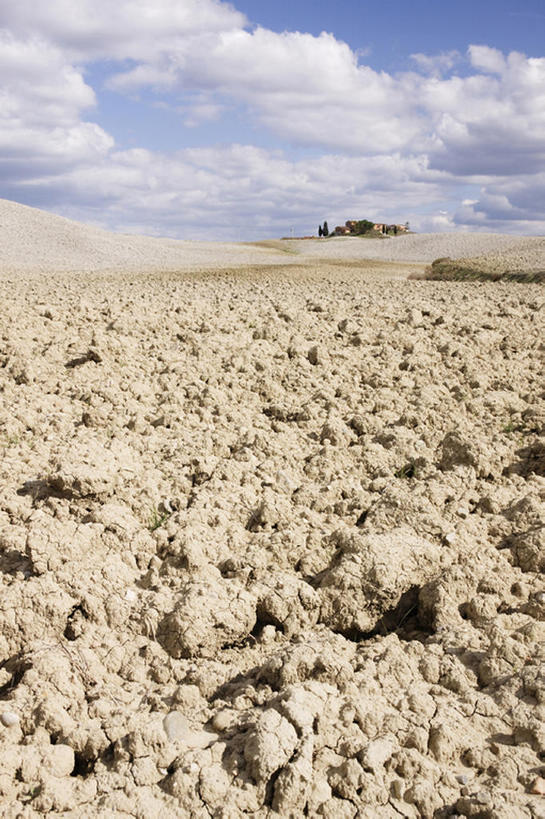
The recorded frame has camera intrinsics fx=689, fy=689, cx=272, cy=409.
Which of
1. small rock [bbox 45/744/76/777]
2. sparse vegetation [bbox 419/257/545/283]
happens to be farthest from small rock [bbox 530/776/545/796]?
sparse vegetation [bbox 419/257/545/283]

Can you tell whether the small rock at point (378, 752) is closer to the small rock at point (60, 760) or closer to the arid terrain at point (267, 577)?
the arid terrain at point (267, 577)

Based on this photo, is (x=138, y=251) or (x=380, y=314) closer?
(x=380, y=314)

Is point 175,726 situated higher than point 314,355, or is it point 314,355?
point 314,355

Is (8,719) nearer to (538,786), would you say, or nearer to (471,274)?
(538,786)

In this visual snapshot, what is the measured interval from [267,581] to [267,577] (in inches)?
2.2

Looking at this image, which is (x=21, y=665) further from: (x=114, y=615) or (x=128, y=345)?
(x=128, y=345)

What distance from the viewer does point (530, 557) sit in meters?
3.40

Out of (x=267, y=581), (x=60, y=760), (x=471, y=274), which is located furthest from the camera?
(x=471, y=274)

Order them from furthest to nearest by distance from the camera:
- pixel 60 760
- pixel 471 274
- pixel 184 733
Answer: pixel 471 274 < pixel 184 733 < pixel 60 760

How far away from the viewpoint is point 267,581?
10.3ft

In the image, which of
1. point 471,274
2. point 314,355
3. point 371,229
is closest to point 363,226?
point 371,229

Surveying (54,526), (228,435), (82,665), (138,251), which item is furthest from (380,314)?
(138,251)

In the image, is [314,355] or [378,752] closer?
[378,752]

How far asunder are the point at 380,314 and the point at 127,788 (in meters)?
6.13
